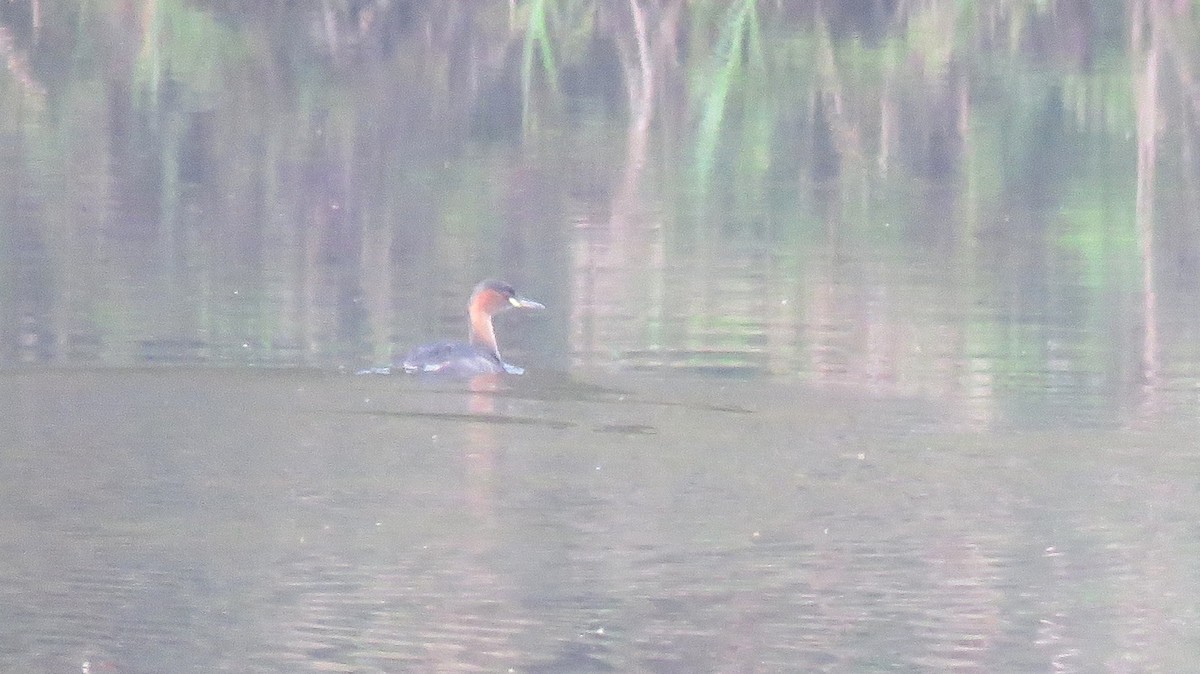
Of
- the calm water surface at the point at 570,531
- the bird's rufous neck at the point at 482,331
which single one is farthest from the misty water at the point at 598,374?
the bird's rufous neck at the point at 482,331

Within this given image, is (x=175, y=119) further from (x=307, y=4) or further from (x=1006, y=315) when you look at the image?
(x=1006, y=315)

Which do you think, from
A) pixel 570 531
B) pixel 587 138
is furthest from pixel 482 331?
pixel 587 138

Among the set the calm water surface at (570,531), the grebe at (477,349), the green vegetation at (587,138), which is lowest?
the calm water surface at (570,531)

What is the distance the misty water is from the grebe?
0.34 feet

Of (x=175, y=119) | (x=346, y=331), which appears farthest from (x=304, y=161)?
(x=346, y=331)

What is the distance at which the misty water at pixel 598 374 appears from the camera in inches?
294

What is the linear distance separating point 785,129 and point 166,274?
897 cm

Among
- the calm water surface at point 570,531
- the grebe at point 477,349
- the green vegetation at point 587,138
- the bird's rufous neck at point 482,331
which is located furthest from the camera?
the green vegetation at point 587,138

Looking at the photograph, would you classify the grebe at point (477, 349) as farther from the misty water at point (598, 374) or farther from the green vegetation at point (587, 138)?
the green vegetation at point (587, 138)

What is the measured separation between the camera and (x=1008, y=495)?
29.5 feet

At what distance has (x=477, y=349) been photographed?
1136cm

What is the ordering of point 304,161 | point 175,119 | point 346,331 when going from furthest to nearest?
point 175,119 → point 304,161 → point 346,331

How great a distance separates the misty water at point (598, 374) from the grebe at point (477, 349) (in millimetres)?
102

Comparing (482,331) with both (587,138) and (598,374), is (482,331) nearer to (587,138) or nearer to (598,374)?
(598,374)
